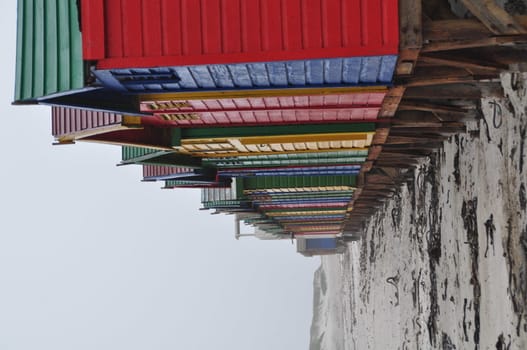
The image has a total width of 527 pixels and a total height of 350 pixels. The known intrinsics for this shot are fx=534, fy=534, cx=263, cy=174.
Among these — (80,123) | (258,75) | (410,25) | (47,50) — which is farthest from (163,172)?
(410,25)

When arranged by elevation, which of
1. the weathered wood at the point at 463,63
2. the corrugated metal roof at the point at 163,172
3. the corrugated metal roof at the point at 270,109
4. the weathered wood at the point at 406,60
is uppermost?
the weathered wood at the point at 463,63

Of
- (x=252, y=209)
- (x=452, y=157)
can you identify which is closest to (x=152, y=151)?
(x=452, y=157)

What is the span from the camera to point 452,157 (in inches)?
630

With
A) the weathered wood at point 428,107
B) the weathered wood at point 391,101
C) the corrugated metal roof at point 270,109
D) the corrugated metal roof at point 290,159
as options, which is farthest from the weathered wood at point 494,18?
the corrugated metal roof at point 290,159

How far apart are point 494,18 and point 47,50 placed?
8115mm

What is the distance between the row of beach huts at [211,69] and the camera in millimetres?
8711

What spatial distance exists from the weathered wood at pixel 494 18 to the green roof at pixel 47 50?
6.75 metres

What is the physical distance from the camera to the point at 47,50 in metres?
Answer: 10.5

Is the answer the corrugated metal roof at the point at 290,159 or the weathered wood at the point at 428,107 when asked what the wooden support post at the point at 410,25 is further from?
the corrugated metal roof at the point at 290,159

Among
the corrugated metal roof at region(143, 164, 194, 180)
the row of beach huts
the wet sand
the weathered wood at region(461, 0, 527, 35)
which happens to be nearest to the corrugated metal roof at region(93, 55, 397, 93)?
the row of beach huts

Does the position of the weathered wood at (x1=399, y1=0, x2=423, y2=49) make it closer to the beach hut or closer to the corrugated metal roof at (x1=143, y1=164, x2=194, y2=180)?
the beach hut

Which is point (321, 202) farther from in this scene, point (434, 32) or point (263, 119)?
point (434, 32)

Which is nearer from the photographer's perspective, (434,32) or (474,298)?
(434,32)

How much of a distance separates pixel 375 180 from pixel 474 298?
12492 mm
